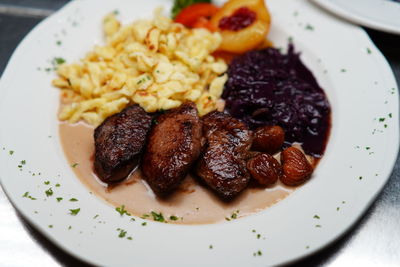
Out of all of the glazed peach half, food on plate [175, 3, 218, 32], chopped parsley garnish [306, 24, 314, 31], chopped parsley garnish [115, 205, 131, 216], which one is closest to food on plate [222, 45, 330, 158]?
the glazed peach half

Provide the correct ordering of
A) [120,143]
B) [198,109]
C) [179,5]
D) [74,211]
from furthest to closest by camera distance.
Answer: [179,5] → [198,109] → [120,143] → [74,211]

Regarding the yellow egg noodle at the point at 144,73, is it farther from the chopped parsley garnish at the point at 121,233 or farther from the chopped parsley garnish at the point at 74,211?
the chopped parsley garnish at the point at 121,233

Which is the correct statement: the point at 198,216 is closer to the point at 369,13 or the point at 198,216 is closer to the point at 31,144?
the point at 31,144

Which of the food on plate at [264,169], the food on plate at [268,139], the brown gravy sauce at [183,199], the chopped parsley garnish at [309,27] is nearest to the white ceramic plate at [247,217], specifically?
the chopped parsley garnish at [309,27]

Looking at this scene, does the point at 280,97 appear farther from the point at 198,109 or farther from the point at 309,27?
the point at 309,27

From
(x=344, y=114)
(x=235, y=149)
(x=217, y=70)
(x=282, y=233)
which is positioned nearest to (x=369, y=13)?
(x=344, y=114)

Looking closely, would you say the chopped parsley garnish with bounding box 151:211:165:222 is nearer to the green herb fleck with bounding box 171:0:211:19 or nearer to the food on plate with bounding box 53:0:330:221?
the food on plate with bounding box 53:0:330:221

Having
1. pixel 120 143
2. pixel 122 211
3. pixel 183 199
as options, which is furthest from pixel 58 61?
pixel 183 199
